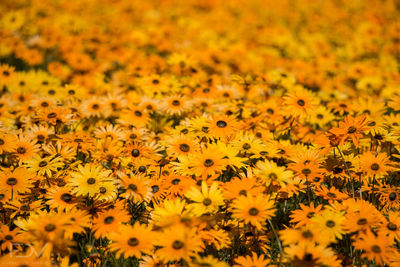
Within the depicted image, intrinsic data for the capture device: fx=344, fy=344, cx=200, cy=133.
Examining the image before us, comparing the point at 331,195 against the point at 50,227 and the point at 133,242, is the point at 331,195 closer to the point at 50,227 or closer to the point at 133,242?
the point at 133,242

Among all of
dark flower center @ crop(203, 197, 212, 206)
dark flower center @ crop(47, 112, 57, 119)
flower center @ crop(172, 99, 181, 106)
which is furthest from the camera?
flower center @ crop(172, 99, 181, 106)

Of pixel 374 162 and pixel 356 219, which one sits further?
pixel 374 162

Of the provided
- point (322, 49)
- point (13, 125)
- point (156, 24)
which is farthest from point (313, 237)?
point (156, 24)

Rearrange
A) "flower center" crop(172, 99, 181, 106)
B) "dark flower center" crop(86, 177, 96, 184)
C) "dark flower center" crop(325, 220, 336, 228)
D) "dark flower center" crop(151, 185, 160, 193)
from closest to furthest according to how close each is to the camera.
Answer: "dark flower center" crop(325, 220, 336, 228), "dark flower center" crop(86, 177, 96, 184), "dark flower center" crop(151, 185, 160, 193), "flower center" crop(172, 99, 181, 106)

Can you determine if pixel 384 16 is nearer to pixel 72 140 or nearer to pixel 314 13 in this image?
pixel 314 13

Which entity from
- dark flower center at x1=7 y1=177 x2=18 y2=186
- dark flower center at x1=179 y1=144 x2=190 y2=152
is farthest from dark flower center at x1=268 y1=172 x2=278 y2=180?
dark flower center at x1=7 y1=177 x2=18 y2=186

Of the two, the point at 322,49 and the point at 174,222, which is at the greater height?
the point at 174,222

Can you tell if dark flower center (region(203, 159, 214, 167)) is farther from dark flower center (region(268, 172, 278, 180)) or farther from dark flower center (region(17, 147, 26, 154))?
dark flower center (region(17, 147, 26, 154))

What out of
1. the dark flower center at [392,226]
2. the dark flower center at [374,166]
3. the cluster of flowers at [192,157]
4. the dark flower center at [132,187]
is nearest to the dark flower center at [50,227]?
the cluster of flowers at [192,157]
